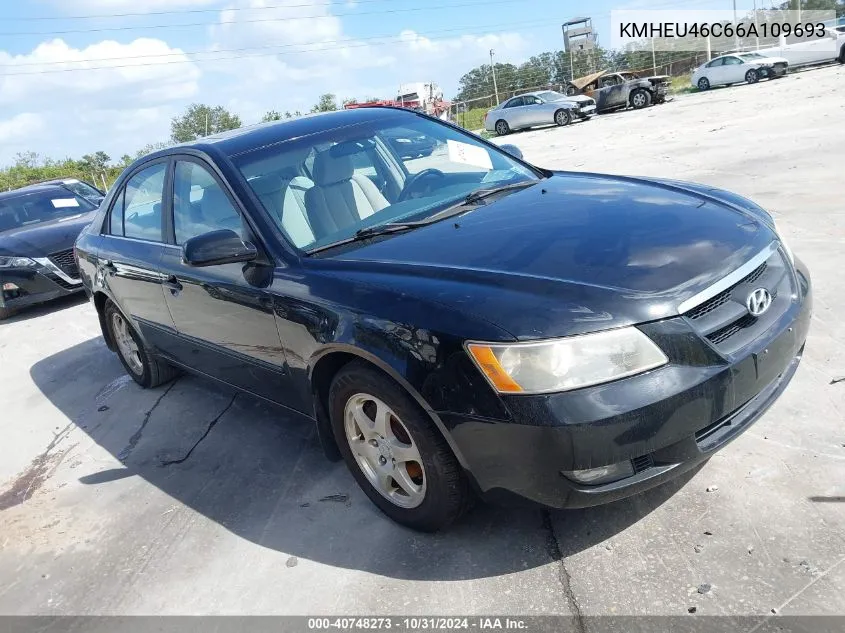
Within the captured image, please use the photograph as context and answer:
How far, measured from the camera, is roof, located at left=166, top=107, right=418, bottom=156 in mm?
3516

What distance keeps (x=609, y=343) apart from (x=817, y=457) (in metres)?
1.30

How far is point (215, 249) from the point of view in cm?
294

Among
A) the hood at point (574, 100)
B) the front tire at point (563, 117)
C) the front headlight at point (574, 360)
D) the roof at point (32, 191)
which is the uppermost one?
the roof at point (32, 191)

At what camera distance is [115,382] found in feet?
17.6

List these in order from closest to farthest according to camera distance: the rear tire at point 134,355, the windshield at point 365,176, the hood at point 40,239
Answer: the windshield at point 365,176 → the rear tire at point 134,355 → the hood at point 40,239

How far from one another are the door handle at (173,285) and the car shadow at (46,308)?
529 cm

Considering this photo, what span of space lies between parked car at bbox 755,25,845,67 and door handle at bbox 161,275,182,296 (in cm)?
2930

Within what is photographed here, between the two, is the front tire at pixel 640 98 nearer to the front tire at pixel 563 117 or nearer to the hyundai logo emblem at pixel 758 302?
the front tire at pixel 563 117

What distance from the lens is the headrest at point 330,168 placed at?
3.34 metres

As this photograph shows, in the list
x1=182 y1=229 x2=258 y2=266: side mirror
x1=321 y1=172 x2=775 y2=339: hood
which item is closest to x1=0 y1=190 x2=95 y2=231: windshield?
x1=182 y1=229 x2=258 y2=266: side mirror

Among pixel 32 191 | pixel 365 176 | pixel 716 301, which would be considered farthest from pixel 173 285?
pixel 32 191

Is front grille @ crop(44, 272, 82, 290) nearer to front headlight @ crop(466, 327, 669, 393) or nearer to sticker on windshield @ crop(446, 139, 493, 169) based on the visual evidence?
sticker on windshield @ crop(446, 139, 493, 169)

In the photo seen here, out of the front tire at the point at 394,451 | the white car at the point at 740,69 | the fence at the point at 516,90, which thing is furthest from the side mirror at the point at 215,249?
the fence at the point at 516,90

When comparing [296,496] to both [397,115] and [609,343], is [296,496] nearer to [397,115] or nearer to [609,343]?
[609,343]
